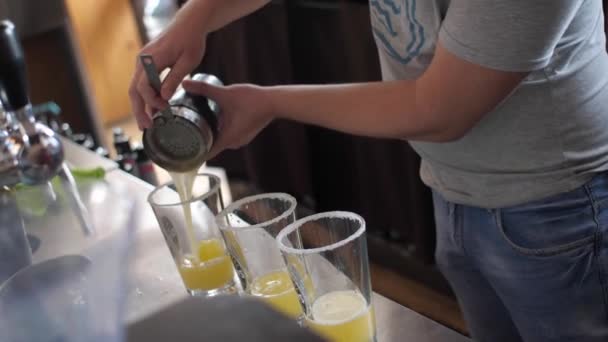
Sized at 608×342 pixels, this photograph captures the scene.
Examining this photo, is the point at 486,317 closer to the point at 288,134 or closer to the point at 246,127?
the point at 246,127

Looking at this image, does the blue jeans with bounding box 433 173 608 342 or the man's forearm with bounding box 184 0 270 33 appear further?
the man's forearm with bounding box 184 0 270 33

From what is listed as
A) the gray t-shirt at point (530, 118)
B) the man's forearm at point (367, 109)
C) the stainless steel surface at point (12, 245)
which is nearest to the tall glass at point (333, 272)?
the man's forearm at point (367, 109)

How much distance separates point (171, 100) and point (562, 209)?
1.68ft

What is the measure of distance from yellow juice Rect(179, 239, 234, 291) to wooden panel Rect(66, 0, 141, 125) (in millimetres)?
3311

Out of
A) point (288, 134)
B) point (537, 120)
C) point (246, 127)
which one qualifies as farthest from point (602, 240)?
point (288, 134)

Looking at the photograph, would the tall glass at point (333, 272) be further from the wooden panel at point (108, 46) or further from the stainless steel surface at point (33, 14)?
the wooden panel at point (108, 46)

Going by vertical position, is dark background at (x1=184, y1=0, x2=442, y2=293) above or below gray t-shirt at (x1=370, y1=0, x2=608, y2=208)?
below

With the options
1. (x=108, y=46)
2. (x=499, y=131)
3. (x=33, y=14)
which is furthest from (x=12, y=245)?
(x=108, y=46)

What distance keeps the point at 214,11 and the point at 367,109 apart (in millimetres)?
356

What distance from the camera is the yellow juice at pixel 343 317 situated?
0.71 meters

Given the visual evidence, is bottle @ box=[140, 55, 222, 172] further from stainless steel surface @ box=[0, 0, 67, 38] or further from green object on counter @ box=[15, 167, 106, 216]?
stainless steel surface @ box=[0, 0, 67, 38]

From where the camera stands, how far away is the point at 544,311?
94cm

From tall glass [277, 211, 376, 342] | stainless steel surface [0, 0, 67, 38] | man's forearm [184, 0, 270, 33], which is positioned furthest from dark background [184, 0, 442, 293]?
tall glass [277, 211, 376, 342]

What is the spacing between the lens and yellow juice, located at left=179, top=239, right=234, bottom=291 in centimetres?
89
